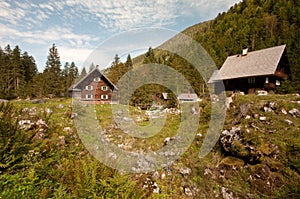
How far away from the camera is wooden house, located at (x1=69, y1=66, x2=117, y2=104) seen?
2892 cm

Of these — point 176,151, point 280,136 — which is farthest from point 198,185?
point 280,136

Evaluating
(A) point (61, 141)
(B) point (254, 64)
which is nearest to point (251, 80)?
(B) point (254, 64)

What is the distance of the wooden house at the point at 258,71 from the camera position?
22.6m

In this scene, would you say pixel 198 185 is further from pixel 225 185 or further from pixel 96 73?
pixel 96 73

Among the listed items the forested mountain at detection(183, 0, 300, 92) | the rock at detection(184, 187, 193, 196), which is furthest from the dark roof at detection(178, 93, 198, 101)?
the rock at detection(184, 187, 193, 196)

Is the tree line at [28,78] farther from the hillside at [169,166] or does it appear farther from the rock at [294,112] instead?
the rock at [294,112]

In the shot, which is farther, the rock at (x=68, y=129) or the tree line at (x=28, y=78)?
the tree line at (x=28, y=78)

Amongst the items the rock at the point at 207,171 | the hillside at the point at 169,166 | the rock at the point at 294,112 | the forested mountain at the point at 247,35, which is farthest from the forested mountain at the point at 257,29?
the rock at the point at 207,171

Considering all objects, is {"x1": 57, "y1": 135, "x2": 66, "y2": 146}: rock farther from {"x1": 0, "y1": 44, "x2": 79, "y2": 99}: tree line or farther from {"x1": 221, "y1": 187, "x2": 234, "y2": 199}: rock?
{"x1": 0, "y1": 44, "x2": 79, "y2": 99}: tree line

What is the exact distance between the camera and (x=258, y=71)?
22.9 m

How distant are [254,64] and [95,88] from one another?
77.4ft

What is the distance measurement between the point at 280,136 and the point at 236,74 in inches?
757

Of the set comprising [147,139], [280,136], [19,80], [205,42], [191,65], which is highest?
[205,42]

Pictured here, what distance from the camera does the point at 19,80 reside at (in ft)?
140
